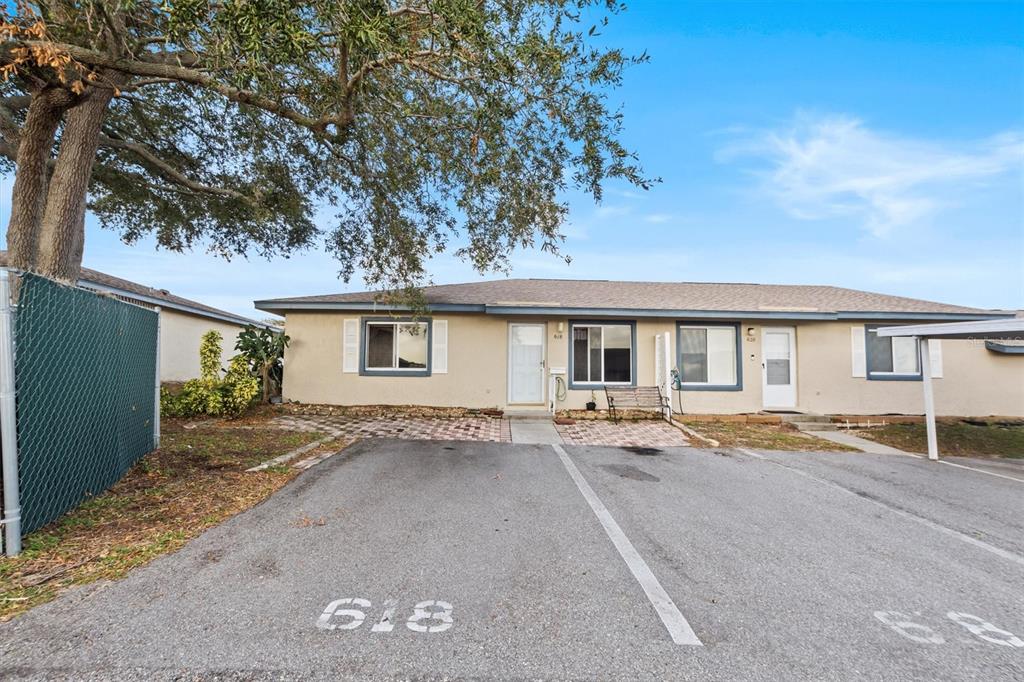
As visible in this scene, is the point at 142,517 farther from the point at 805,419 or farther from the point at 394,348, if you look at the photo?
the point at 805,419

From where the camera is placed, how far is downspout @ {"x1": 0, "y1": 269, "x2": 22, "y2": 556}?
9.09ft

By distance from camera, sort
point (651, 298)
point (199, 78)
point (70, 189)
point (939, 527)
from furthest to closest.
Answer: point (651, 298), point (70, 189), point (199, 78), point (939, 527)

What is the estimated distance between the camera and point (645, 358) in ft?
37.2

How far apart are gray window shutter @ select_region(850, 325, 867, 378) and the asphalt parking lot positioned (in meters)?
7.28

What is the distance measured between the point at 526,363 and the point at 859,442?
7353mm

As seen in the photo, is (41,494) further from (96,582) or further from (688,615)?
(688,615)

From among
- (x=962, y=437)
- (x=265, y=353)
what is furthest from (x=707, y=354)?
(x=265, y=353)

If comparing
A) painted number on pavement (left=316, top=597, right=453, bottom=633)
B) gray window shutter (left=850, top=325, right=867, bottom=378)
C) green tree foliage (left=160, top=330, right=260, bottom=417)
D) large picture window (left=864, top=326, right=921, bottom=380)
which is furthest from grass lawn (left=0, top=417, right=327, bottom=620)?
large picture window (left=864, top=326, right=921, bottom=380)

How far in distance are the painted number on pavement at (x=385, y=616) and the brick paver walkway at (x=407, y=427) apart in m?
5.56

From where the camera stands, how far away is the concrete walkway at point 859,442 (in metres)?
8.24

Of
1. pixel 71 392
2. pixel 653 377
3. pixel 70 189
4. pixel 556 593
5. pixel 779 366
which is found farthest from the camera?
pixel 779 366

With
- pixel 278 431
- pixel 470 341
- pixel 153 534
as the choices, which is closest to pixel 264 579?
pixel 153 534

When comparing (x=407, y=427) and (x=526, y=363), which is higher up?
(x=526, y=363)

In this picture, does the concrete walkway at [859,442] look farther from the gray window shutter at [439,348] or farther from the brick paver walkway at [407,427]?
the gray window shutter at [439,348]
